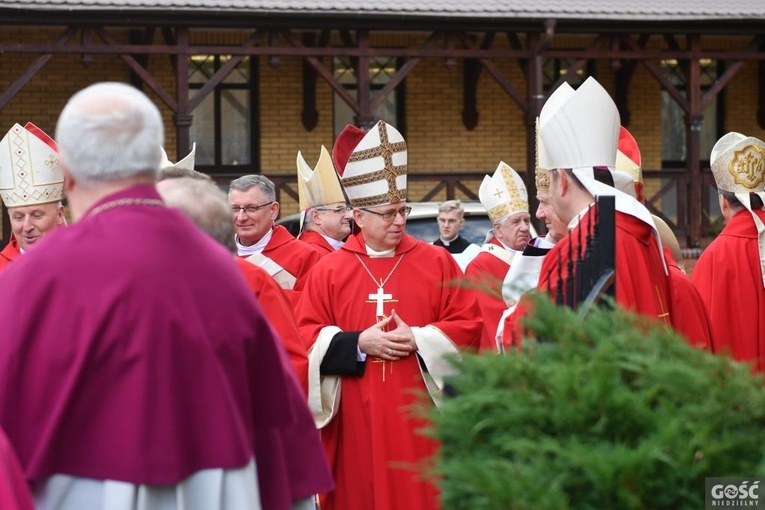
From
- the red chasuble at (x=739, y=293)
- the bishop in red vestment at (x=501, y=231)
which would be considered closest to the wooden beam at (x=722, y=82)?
the bishop in red vestment at (x=501, y=231)

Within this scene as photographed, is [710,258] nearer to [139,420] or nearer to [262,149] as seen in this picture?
[139,420]

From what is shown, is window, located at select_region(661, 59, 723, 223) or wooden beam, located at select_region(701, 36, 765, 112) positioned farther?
window, located at select_region(661, 59, 723, 223)

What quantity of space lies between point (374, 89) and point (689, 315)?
55.0 ft

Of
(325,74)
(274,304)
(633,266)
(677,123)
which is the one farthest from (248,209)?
(677,123)

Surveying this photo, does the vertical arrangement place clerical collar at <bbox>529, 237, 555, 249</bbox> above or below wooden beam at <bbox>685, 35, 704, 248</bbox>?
below

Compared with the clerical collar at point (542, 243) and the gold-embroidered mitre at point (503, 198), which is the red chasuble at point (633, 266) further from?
the gold-embroidered mitre at point (503, 198)

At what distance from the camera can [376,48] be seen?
19297 mm

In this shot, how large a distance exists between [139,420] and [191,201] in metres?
0.93

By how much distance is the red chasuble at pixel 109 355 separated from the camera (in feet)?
10.9

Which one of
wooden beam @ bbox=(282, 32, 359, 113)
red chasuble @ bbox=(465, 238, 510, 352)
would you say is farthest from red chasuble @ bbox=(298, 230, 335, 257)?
wooden beam @ bbox=(282, 32, 359, 113)

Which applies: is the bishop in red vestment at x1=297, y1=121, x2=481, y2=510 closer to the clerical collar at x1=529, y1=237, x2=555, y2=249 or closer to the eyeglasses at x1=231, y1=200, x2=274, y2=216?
the clerical collar at x1=529, y1=237, x2=555, y2=249

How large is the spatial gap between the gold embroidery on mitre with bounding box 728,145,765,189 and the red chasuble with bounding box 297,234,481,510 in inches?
96.7

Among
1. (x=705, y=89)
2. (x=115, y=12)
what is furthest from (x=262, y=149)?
(x=705, y=89)

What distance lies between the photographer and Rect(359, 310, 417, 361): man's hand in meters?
6.32
